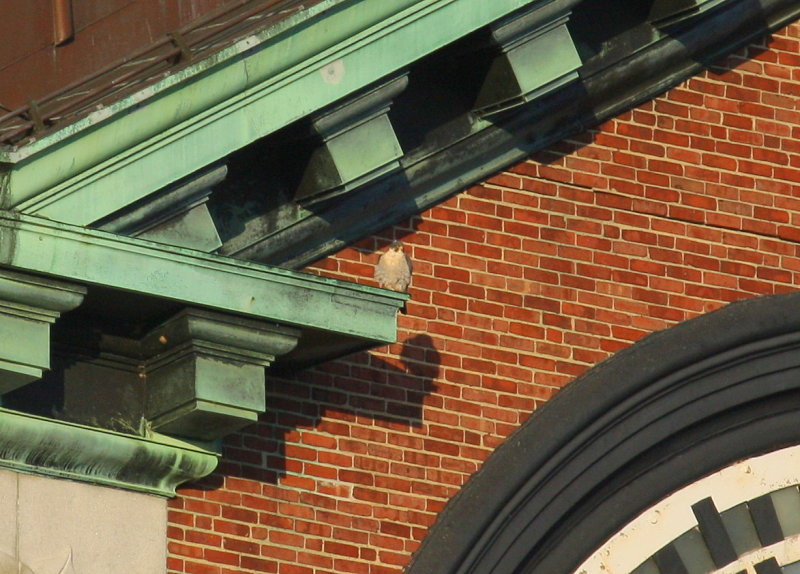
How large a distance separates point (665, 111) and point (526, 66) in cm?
114

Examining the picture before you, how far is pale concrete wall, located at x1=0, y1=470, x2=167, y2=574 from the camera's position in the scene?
9133 millimetres

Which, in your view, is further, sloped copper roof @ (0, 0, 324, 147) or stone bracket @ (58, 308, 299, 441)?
stone bracket @ (58, 308, 299, 441)

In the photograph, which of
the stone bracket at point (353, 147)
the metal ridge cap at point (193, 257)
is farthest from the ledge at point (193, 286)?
the stone bracket at point (353, 147)

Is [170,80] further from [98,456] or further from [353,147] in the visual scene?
[98,456]

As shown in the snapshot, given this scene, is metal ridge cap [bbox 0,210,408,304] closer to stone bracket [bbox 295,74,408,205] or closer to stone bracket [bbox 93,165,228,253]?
stone bracket [bbox 93,165,228,253]

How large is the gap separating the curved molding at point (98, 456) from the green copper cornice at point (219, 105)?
2.80 ft

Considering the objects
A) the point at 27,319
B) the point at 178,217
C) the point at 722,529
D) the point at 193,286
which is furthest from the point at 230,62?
the point at 722,529

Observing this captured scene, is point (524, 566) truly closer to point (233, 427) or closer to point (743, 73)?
point (233, 427)

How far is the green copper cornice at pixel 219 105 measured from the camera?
9.06 meters

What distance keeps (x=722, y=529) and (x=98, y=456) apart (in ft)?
9.53

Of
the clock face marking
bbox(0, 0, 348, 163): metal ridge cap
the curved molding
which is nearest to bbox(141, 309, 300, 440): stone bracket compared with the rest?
the curved molding

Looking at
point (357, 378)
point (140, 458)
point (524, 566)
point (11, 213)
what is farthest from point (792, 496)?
point (11, 213)

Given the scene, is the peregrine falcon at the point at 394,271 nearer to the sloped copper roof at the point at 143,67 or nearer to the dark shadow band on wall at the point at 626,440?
the dark shadow band on wall at the point at 626,440

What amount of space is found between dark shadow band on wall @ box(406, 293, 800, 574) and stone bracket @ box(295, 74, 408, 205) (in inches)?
53.9
